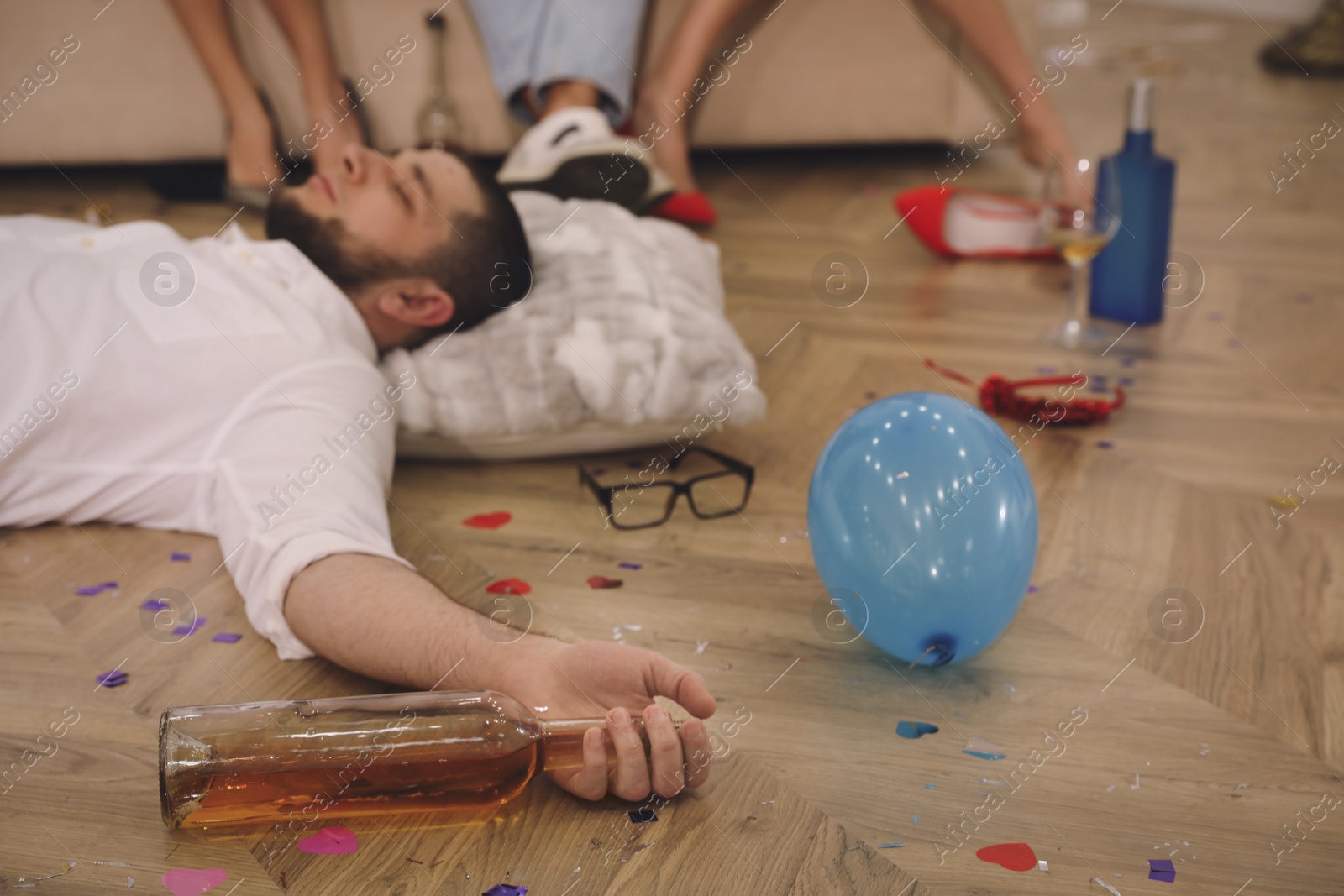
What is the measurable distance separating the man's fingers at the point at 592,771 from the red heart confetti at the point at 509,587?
0.95 ft

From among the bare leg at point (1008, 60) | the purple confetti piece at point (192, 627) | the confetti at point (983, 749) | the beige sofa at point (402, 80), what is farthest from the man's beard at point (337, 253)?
the bare leg at point (1008, 60)

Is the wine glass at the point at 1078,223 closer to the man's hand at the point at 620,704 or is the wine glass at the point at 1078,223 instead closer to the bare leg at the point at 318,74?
the man's hand at the point at 620,704

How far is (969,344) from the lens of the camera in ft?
5.14

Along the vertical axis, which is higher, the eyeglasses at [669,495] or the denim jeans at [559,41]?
the denim jeans at [559,41]

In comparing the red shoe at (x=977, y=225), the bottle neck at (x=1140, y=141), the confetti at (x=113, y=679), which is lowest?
the red shoe at (x=977, y=225)

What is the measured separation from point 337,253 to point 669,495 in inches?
16.9

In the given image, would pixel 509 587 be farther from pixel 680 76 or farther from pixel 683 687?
pixel 680 76

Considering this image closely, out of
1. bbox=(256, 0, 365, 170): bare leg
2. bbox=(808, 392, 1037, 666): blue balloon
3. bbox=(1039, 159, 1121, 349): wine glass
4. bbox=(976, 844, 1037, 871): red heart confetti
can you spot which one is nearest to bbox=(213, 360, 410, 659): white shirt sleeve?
bbox=(808, 392, 1037, 666): blue balloon

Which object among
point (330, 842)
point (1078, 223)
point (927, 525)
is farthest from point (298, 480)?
point (1078, 223)

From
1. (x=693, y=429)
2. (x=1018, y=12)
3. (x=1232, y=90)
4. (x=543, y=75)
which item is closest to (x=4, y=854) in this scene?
(x=693, y=429)

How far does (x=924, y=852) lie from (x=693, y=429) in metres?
0.64

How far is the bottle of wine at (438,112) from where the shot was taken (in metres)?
2.21

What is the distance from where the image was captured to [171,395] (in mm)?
1035

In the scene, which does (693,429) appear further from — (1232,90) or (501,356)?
(1232,90)
